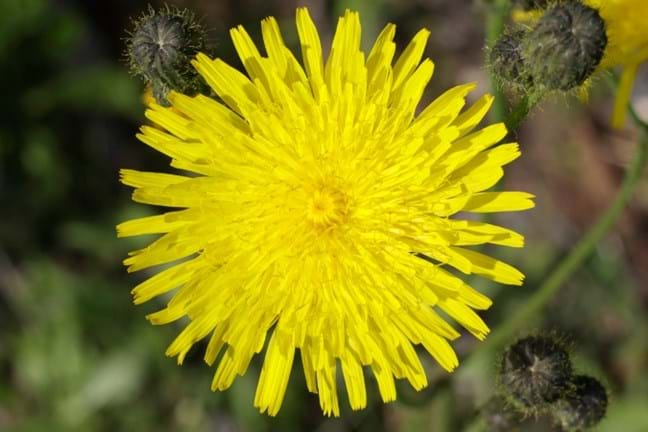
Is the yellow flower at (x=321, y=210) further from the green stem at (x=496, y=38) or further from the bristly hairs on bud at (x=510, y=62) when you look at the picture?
the green stem at (x=496, y=38)

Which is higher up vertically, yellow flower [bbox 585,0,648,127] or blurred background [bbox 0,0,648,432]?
yellow flower [bbox 585,0,648,127]

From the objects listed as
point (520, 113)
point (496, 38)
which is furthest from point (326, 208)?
point (496, 38)

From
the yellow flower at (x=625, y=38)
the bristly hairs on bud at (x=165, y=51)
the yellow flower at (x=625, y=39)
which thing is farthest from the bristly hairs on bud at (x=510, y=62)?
the bristly hairs on bud at (x=165, y=51)

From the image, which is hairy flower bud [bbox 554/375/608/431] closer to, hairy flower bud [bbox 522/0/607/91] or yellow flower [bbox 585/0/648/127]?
yellow flower [bbox 585/0/648/127]

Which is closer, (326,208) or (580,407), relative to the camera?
(326,208)

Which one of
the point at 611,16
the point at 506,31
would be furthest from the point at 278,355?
the point at 611,16

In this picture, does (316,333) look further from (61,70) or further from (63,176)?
(61,70)

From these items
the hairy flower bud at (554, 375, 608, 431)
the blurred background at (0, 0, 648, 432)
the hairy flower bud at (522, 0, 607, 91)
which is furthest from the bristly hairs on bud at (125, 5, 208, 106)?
the hairy flower bud at (554, 375, 608, 431)

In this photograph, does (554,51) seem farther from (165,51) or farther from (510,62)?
(165,51)
